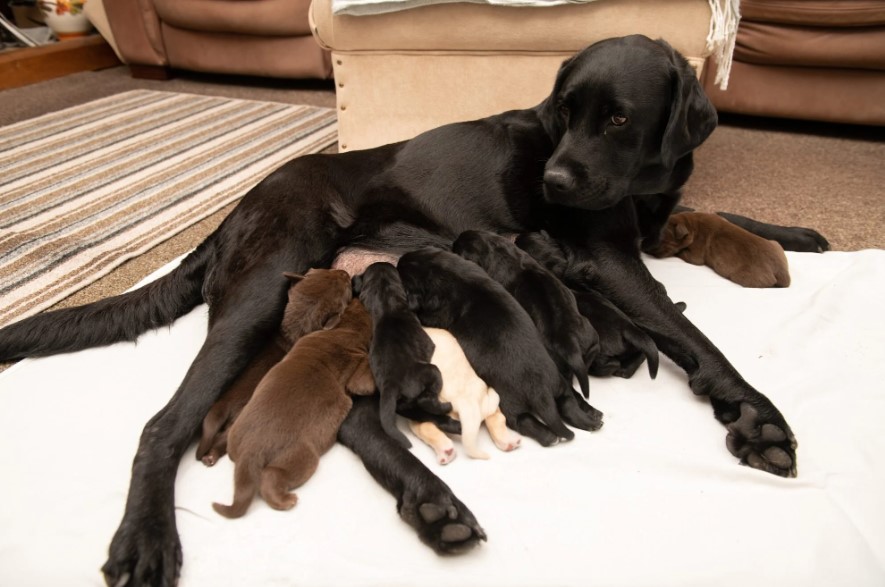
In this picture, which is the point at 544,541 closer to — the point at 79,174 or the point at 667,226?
the point at 667,226

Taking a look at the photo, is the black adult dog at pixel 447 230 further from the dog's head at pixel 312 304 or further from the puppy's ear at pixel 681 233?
the puppy's ear at pixel 681 233

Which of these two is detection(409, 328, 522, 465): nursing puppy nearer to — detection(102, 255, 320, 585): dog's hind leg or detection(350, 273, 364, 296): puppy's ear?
detection(350, 273, 364, 296): puppy's ear

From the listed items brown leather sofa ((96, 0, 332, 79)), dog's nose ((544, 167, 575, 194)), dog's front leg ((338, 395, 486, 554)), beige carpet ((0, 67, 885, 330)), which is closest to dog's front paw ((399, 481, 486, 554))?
dog's front leg ((338, 395, 486, 554))

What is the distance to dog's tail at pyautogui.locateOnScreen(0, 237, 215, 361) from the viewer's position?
62.9 inches

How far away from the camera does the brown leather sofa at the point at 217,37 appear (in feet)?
13.8

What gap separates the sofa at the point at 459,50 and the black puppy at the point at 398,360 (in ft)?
4.62

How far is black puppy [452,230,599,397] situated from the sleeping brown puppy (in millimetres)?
723

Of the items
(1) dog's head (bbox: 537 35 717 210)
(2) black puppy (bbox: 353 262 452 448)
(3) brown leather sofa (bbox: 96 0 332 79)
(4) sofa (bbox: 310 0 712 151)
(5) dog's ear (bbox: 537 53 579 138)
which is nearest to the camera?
(2) black puppy (bbox: 353 262 452 448)

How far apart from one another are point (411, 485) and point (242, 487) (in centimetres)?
33

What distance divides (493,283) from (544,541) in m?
0.61

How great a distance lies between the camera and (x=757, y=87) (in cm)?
349

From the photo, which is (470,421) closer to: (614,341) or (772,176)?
(614,341)

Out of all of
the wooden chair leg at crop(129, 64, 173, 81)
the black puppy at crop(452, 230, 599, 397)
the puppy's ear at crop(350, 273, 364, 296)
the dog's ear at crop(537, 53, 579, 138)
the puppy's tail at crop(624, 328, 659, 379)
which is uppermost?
the dog's ear at crop(537, 53, 579, 138)

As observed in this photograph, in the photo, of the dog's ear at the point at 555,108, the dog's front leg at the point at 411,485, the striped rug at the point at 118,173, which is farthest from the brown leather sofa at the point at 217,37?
the dog's front leg at the point at 411,485
